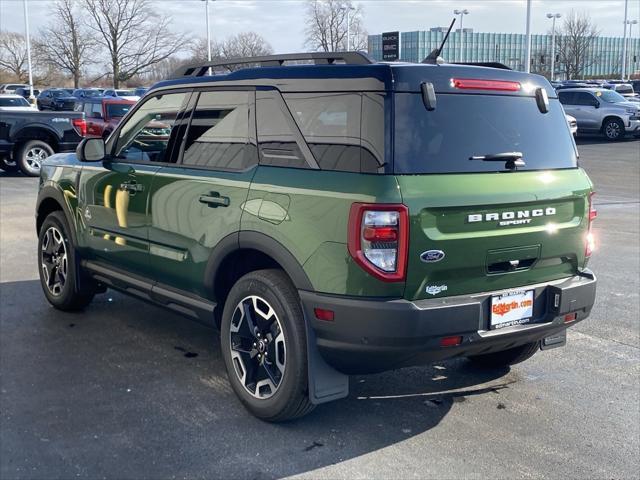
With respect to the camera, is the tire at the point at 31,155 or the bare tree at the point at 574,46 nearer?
the tire at the point at 31,155

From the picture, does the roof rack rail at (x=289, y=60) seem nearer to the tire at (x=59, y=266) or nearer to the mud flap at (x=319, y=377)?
the mud flap at (x=319, y=377)

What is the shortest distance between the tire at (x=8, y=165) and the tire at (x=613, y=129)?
19.5 meters

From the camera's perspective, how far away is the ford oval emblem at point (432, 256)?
3626 mm

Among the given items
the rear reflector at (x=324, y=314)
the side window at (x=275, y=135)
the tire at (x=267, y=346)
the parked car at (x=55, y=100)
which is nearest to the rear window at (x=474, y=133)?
the side window at (x=275, y=135)

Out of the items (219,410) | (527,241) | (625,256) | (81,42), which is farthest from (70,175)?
(81,42)

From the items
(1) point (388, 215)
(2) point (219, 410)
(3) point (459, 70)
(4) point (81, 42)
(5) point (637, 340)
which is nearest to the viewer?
(1) point (388, 215)

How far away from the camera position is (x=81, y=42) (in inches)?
2280

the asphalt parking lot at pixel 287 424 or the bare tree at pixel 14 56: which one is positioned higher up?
the bare tree at pixel 14 56

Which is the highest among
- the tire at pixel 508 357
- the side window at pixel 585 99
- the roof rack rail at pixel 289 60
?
the side window at pixel 585 99

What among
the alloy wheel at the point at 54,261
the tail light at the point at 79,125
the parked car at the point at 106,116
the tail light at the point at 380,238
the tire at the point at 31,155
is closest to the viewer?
the tail light at the point at 380,238

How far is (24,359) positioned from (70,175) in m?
1.59

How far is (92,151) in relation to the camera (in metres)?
5.63

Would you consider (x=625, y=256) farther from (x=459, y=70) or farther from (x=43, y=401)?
(x=43, y=401)

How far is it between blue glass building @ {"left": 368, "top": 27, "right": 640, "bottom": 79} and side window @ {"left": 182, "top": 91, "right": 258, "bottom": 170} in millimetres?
66454
